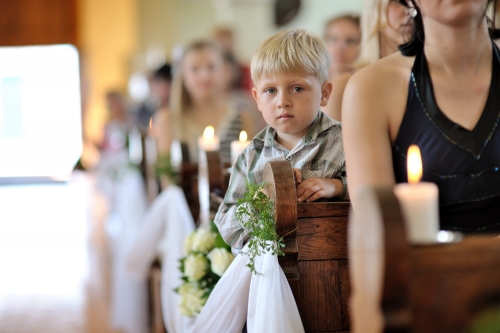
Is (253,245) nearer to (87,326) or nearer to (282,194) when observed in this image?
(282,194)

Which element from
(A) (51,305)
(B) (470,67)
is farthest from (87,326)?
(B) (470,67)

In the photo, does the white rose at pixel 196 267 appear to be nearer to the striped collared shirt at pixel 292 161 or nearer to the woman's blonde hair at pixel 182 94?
the striped collared shirt at pixel 292 161

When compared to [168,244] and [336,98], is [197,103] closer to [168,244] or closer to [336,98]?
[168,244]

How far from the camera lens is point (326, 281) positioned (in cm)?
202

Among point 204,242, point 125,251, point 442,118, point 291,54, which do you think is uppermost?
point 291,54

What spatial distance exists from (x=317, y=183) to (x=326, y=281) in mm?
263

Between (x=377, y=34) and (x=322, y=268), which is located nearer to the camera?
(x=322, y=268)

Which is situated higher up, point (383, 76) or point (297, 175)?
point (383, 76)

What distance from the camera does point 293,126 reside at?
6.90 feet

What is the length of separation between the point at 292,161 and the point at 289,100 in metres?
0.17

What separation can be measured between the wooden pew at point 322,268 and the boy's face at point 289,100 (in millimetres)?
257

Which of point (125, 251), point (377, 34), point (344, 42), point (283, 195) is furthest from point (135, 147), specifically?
point (283, 195)

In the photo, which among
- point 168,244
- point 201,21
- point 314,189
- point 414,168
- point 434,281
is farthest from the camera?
point 201,21

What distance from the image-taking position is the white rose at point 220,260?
7.83ft
